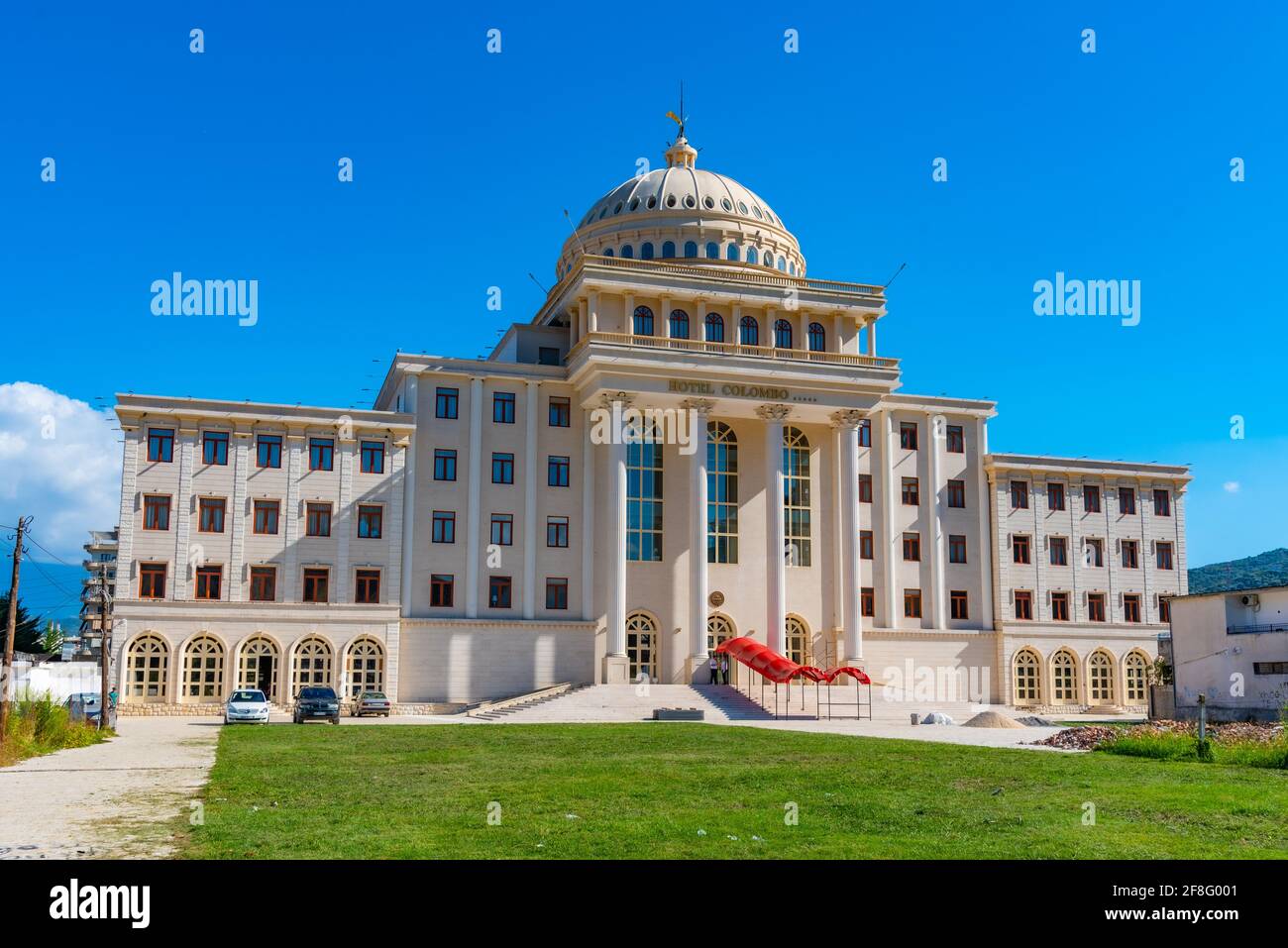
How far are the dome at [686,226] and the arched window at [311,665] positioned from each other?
1028 inches

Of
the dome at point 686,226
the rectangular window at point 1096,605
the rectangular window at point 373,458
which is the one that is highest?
the dome at point 686,226

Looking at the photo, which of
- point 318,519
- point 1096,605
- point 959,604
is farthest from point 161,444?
point 1096,605

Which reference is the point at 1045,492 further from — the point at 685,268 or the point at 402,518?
the point at 402,518

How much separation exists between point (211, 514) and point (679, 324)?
75.4ft

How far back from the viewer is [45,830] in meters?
14.3

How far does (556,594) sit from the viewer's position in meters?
57.2

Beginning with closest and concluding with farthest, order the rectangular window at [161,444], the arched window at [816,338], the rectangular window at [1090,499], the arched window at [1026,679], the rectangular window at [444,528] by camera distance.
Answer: the rectangular window at [161,444] < the rectangular window at [444,528] < the arched window at [816,338] < the arched window at [1026,679] < the rectangular window at [1090,499]

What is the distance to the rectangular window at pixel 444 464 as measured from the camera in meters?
56.4

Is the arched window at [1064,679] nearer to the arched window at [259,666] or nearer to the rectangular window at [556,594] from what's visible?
Answer: the rectangular window at [556,594]

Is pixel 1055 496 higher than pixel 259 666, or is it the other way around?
pixel 1055 496

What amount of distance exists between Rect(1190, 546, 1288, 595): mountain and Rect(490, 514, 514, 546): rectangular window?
128 metres

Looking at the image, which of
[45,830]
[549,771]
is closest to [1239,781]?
[549,771]

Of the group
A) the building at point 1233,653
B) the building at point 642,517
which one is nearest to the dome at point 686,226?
the building at point 642,517

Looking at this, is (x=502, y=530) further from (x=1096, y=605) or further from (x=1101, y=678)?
(x=1101, y=678)
